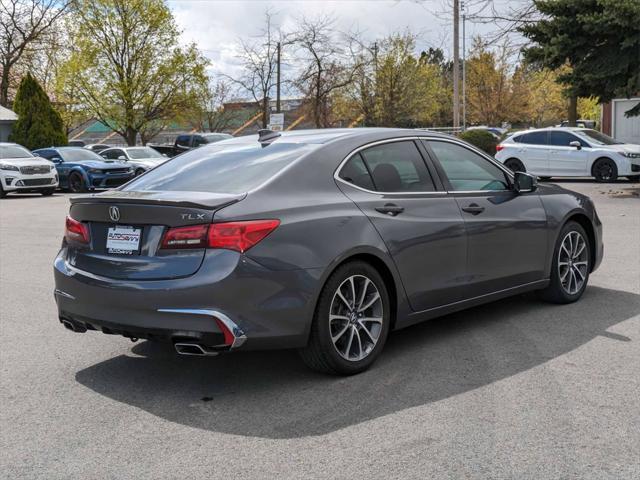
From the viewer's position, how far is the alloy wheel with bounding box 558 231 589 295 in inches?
262

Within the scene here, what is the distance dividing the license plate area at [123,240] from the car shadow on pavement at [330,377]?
85 centimetres

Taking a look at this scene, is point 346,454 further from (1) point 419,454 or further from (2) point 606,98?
(2) point 606,98

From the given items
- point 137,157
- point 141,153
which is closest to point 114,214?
point 137,157

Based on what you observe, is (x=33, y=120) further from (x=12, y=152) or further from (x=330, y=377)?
(x=330, y=377)

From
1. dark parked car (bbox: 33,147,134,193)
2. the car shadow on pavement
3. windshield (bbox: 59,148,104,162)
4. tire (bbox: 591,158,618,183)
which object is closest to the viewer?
the car shadow on pavement

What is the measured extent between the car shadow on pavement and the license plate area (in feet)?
2.80

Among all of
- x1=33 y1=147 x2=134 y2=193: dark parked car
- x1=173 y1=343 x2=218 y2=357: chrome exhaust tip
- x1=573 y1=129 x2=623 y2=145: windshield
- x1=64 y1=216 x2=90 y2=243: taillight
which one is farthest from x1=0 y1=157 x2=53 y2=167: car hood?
x1=173 y1=343 x2=218 y2=357: chrome exhaust tip

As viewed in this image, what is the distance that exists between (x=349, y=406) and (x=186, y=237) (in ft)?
4.28

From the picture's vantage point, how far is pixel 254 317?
4.29m

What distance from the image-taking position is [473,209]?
5.72 metres

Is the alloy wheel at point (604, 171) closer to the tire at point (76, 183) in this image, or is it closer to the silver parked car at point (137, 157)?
the silver parked car at point (137, 157)

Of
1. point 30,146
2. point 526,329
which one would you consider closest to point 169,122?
point 30,146

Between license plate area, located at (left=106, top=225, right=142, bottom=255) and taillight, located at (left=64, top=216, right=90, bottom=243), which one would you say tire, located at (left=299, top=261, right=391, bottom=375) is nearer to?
license plate area, located at (left=106, top=225, right=142, bottom=255)

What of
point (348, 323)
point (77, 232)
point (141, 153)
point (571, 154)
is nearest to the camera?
point (348, 323)
